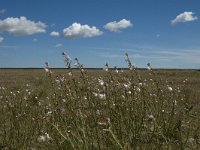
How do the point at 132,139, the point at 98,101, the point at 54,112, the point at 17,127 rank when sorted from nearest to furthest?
the point at 132,139 < the point at 98,101 < the point at 54,112 < the point at 17,127

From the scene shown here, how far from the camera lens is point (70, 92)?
454cm

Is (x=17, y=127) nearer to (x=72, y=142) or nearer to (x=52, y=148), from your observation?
(x=52, y=148)

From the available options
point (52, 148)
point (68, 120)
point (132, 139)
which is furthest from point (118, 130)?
point (52, 148)

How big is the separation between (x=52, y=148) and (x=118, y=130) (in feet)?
3.70

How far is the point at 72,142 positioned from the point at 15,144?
249cm

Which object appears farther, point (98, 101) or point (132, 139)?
point (98, 101)

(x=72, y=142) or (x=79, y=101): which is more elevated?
(x=79, y=101)

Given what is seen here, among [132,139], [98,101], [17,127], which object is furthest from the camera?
[17,127]

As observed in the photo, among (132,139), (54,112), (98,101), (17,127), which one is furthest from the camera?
(17,127)

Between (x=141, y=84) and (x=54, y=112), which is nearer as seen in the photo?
(x=141, y=84)

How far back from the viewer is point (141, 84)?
15.2ft

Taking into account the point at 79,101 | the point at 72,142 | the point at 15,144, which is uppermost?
the point at 79,101

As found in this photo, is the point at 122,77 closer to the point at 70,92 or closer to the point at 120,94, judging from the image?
the point at 120,94

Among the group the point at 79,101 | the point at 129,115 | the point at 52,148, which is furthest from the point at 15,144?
the point at 129,115
